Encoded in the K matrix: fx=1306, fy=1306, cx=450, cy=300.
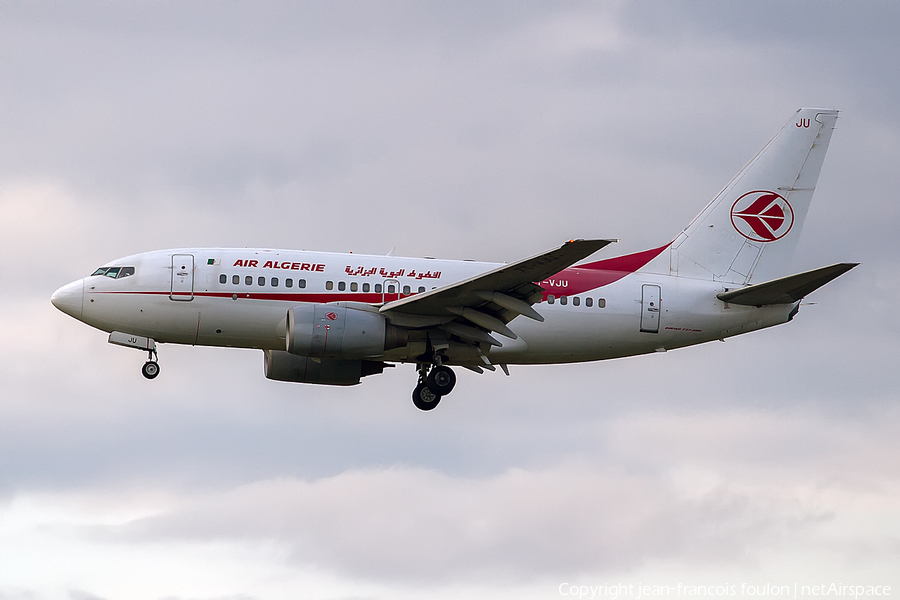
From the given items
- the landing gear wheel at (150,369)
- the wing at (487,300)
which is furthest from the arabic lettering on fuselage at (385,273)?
the landing gear wheel at (150,369)

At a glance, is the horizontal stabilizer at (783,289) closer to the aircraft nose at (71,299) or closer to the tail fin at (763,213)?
the tail fin at (763,213)

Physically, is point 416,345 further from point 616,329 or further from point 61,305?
point 61,305

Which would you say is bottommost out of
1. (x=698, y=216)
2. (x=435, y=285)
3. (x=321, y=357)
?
(x=321, y=357)

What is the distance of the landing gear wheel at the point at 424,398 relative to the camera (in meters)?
43.1

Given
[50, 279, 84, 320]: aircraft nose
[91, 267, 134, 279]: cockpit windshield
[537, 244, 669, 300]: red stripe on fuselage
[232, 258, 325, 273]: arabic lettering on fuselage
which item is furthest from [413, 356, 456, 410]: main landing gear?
[50, 279, 84, 320]: aircraft nose

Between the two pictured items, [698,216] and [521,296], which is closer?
[521,296]

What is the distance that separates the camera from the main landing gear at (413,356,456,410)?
42500 millimetres

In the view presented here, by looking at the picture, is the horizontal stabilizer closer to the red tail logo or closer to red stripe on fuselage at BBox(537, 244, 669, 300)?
red stripe on fuselage at BBox(537, 244, 669, 300)

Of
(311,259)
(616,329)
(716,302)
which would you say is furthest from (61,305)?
(716,302)

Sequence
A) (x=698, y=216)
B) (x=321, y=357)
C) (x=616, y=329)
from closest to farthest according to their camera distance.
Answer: (x=321, y=357) < (x=616, y=329) < (x=698, y=216)

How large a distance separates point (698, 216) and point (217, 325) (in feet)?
58.0

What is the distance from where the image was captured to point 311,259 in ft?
136

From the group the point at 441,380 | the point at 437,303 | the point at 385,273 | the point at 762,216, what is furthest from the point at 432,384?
the point at 762,216

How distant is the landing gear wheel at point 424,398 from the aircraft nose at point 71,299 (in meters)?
11.1
